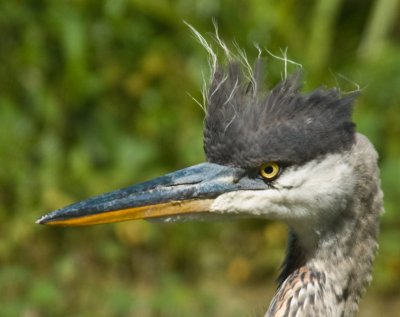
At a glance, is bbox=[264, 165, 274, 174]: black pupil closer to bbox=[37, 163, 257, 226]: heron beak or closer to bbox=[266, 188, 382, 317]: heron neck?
bbox=[37, 163, 257, 226]: heron beak

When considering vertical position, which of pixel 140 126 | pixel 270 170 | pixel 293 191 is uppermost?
pixel 140 126

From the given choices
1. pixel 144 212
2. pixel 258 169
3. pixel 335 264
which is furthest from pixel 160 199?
pixel 335 264

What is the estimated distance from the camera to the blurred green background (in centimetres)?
656

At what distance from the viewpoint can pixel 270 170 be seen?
368 centimetres

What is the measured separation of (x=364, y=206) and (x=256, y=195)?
0.39 meters

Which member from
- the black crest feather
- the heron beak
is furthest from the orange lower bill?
the black crest feather

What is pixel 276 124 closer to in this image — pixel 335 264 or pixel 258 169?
pixel 258 169

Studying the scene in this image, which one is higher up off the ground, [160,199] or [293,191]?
[160,199]

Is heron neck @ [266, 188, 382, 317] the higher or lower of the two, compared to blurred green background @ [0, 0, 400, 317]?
lower

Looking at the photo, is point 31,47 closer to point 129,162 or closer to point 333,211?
point 129,162

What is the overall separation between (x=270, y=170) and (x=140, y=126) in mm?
3445

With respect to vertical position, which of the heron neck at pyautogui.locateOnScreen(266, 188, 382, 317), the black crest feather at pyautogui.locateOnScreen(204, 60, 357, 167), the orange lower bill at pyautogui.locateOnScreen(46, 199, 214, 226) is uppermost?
the black crest feather at pyautogui.locateOnScreen(204, 60, 357, 167)

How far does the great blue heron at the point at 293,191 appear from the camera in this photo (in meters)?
3.60

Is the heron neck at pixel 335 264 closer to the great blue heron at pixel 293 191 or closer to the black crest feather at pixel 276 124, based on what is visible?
the great blue heron at pixel 293 191
